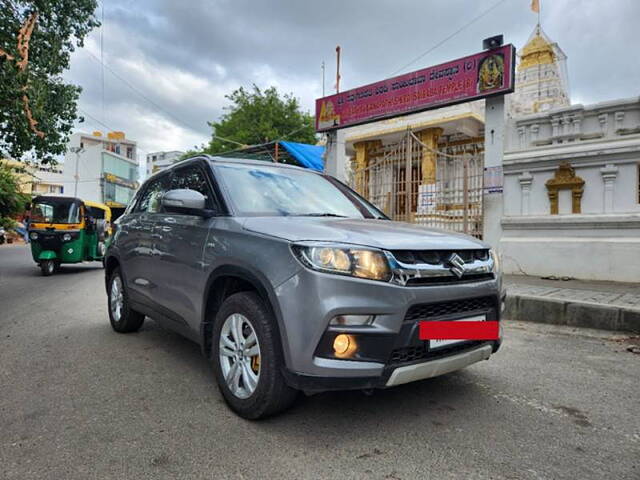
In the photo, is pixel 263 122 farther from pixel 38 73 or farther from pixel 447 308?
pixel 447 308

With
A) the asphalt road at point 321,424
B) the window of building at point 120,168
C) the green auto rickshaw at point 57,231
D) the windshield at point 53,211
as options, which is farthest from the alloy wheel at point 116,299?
the window of building at point 120,168

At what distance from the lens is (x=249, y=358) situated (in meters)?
2.54

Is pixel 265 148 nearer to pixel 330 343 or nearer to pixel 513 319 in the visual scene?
pixel 513 319

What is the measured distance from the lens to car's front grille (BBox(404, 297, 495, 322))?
225 cm

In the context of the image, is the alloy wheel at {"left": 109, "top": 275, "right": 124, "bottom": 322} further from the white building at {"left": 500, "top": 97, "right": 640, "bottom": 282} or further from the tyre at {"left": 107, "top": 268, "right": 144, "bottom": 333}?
the white building at {"left": 500, "top": 97, "right": 640, "bottom": 282}

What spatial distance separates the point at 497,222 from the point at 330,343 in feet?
24.0

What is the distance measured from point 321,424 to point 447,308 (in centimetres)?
97

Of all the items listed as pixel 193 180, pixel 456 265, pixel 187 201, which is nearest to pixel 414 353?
pixel 456 265

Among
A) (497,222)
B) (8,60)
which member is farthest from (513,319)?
(8,60)

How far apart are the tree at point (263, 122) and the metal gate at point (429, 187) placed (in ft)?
54.3

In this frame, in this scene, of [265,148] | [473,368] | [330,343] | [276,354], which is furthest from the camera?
[265,148]

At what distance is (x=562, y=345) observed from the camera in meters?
4.41

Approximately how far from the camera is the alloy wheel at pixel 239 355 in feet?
8.22

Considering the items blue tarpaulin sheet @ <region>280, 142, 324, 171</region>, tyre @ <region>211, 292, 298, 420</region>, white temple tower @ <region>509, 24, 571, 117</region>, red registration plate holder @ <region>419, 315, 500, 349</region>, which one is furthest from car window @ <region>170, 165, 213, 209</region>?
white temple tower @ <region>509, 24, 571, 117</region>
